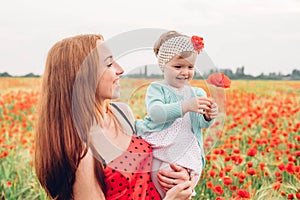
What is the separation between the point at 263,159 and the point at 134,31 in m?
2.60

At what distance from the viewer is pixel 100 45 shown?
6.60 ft

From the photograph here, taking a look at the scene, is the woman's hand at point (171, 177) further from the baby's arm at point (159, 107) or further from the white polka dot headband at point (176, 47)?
the white polka dot headband at point (176, 47)

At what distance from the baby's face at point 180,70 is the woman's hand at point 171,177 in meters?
0.33

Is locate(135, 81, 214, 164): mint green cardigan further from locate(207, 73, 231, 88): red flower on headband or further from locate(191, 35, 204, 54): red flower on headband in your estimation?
locate(191, 35, 204, 54): red flower on headband

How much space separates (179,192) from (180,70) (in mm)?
466

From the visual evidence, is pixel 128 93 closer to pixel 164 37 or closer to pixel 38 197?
pixel 164 37

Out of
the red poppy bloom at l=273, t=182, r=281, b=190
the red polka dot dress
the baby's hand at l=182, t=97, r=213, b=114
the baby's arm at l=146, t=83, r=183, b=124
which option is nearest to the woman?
the red polka dot dress

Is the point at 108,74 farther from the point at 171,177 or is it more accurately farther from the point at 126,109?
the point at 171,177

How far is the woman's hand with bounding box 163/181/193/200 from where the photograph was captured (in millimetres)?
2143

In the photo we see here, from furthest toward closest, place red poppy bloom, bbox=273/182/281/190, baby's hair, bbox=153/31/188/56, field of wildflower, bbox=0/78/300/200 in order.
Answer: field of wildflower, bbox=0/78/300/200
red poppy bloom, bbox=273/182/281/190
baby's hair, bbox=153/31/188/56

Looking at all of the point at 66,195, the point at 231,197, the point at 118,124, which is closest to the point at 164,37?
the point at 118,124

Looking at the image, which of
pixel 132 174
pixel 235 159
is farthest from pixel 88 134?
pixel 235 159

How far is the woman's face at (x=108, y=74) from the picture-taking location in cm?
201

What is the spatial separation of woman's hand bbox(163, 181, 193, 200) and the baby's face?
0.39m
